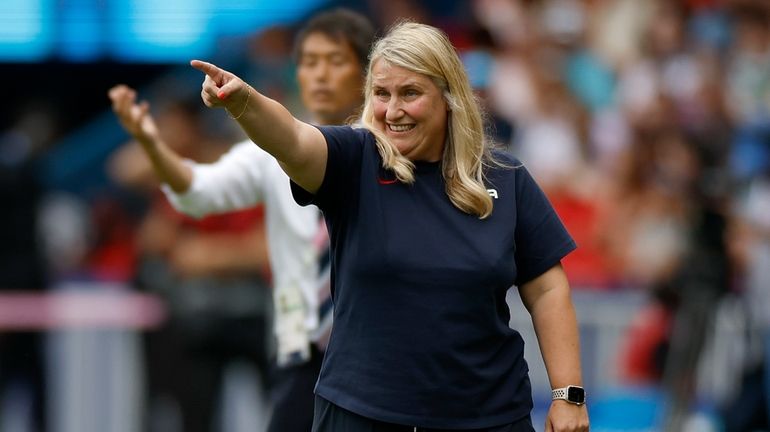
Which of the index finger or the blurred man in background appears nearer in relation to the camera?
the index finger

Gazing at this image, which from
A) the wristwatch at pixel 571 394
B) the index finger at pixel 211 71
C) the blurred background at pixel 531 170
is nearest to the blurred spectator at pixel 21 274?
the blurred background at pixel 531 170

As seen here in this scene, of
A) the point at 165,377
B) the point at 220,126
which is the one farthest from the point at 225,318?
the point at 220,126

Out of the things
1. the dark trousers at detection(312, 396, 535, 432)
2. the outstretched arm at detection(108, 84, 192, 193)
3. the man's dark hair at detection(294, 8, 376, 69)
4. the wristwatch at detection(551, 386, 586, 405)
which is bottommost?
the dark trousers at detection(312, 396, 535, 432)

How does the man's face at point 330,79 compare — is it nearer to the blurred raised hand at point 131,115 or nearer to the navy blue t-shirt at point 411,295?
the blurred raised hand at point 131,115

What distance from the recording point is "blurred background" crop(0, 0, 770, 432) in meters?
9.05

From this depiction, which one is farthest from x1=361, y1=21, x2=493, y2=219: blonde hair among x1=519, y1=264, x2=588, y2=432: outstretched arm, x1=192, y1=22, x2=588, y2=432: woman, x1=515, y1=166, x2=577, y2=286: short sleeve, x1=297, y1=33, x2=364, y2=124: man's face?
x1=297, y1=33, x2=364, y2=124: man's face

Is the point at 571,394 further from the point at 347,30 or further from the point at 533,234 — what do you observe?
the point at 347,30

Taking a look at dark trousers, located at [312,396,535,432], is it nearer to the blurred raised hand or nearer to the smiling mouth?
the smiling mouth

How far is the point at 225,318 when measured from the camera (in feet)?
28.9

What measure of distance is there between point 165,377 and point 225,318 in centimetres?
98

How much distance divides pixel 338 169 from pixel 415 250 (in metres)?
0.33

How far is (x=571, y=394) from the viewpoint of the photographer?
4.64 m

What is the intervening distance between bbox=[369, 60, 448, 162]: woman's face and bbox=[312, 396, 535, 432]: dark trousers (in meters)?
0.81

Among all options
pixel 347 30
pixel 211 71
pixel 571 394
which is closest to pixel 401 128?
pixel 211 71
